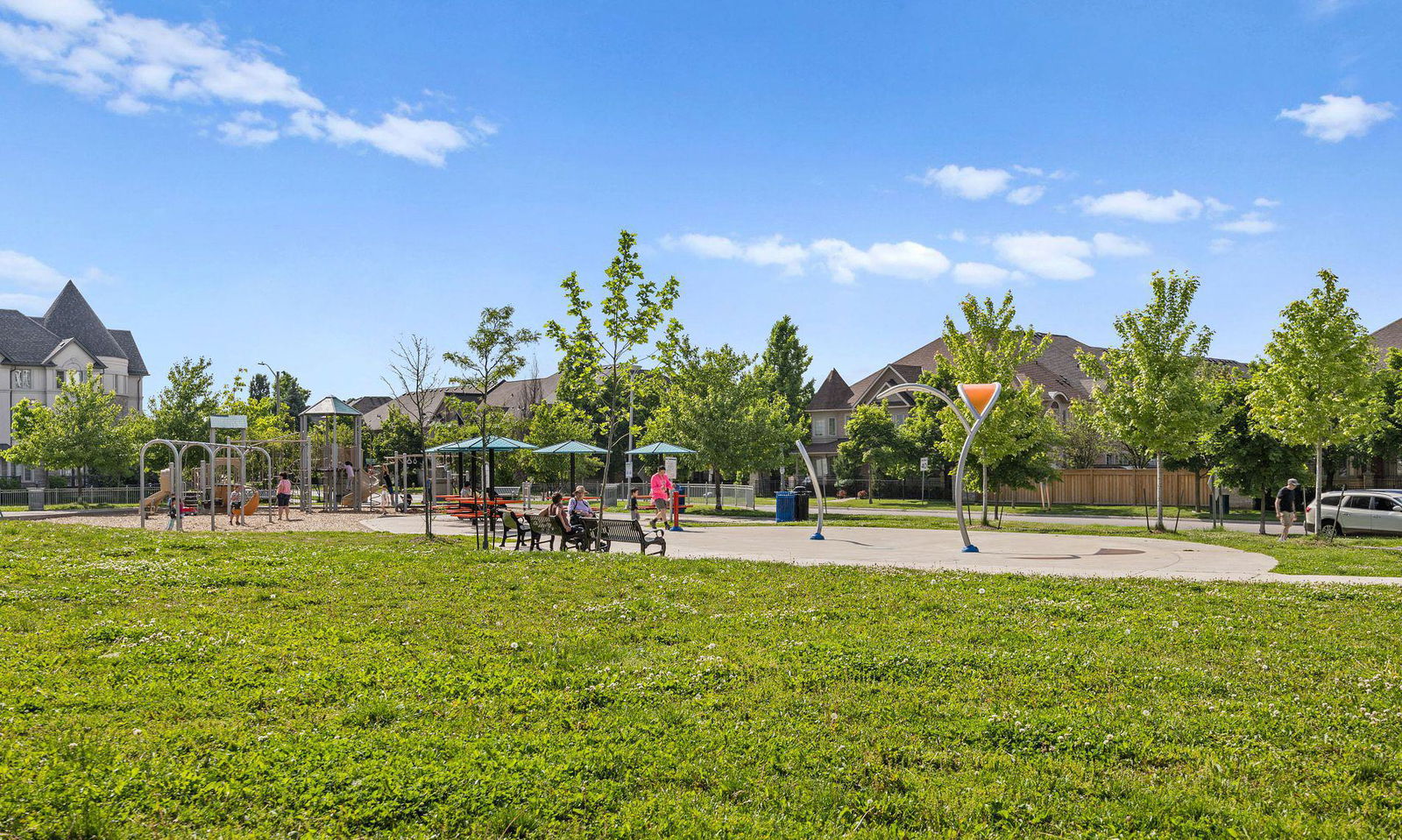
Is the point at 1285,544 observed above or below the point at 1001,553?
below

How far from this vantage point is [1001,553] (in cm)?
1877

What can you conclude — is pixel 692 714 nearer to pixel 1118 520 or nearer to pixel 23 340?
pixel 1118 520

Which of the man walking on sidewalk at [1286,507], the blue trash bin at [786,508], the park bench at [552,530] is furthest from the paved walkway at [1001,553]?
the blue trash bin at [786,508]

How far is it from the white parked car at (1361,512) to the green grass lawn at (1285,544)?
1.10 metres

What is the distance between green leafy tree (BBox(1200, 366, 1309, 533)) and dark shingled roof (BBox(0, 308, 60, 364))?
77312 millimetres

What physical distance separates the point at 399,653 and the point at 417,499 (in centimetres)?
4331

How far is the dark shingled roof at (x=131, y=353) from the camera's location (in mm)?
81250

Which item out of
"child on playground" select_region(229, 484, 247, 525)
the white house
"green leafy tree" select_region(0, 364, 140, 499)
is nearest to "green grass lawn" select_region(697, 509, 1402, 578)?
"child on playground" select_region(229, 484, 247, 525)

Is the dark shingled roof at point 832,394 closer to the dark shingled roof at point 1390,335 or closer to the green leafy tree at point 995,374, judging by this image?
the dark shingled roof at point 1390,335

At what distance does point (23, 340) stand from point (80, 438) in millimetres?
34094

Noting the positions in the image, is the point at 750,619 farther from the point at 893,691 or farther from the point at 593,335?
the point at 593,335

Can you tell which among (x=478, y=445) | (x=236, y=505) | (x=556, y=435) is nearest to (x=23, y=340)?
(x=556, y=435)

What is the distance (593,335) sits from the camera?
60.5ft

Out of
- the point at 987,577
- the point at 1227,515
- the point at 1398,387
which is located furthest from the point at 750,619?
the point at 1398,387
